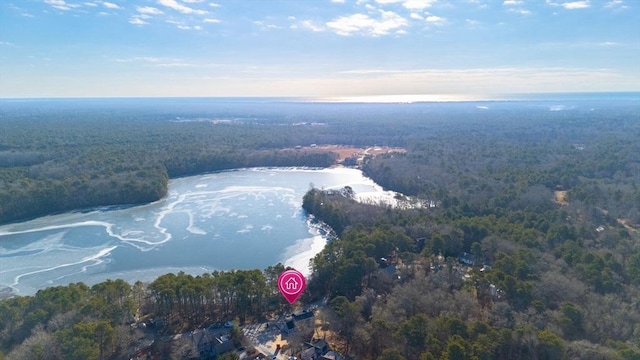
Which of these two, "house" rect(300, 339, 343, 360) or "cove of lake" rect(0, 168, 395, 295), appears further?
"cove of lake" rect(0, 168, 395, 295)

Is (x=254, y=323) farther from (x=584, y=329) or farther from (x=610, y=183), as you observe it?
(x=610, y=183)

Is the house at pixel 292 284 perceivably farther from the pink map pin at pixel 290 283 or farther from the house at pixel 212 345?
the house at pixel 212 345

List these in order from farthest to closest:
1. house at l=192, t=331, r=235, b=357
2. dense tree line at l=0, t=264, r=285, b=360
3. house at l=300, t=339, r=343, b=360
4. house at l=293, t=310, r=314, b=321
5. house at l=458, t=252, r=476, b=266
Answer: house at l=458, t=252, r=476, b=266
house at l=293, t=310, r=314, b=321
house at l=192, t=331, r=235, b=357
house at l=300, t=339, r=343, b=360
dense tree line at l=0, t=264, r=285, b=360

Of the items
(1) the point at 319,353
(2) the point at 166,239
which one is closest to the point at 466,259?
→ (1) the point at 319,353

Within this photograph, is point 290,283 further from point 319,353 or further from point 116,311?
point 116,311

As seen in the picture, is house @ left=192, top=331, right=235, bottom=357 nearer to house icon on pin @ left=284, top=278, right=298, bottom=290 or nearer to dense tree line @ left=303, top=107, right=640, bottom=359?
house icon on pin @ left=284, top=278, right=298, bottom=290

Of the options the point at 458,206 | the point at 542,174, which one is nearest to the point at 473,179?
the point at 542,174

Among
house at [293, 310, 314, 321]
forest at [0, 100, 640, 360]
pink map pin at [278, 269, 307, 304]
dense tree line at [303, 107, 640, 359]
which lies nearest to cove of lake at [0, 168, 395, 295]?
forest at [0, 100, 640, 360]

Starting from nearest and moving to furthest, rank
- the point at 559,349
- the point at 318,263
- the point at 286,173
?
the point at 559,349
the point at 318,263
the point at 286,173
